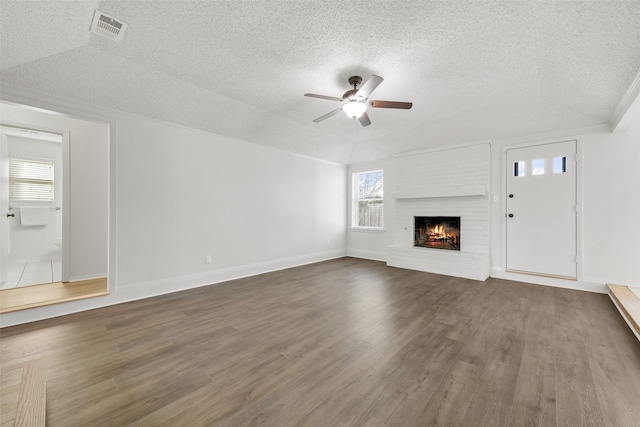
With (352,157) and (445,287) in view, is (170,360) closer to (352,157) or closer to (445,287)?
(445,287)

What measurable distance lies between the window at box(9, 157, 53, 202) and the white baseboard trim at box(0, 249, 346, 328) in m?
3.94

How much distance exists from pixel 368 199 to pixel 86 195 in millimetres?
5923

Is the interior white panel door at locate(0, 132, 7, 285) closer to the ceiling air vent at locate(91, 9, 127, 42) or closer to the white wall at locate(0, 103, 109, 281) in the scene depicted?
the white wall at locate(0, 103, 109, 281)

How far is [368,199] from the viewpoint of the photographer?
681 centimetres

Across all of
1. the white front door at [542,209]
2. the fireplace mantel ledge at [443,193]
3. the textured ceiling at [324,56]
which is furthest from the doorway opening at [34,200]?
the white front door at [542,209]

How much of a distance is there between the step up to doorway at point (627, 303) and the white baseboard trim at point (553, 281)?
186 mm

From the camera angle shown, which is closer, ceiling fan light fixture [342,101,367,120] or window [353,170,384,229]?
ceiling fan light fixture [342,101,367,120]

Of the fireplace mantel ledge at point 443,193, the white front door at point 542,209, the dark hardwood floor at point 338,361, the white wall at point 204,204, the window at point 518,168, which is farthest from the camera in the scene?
the fireplace mantel ledge at point 443,193

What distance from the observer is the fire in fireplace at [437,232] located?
206 inches

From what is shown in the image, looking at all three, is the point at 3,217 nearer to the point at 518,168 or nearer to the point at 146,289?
the point at 146,289

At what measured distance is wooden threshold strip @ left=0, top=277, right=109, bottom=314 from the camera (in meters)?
2.77

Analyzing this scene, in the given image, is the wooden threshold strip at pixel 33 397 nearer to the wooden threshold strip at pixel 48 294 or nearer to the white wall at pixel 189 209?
the wooden threshold strip at pixel 48 294

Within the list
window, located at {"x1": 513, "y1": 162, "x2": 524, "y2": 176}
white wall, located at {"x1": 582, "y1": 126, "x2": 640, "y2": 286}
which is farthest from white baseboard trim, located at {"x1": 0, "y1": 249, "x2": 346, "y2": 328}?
white wall, located at {"x1": 582, "y1": 126, "x2": 640, "y2": 286}

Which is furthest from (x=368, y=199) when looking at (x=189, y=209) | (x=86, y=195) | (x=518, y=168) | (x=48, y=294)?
(x=48, y=294)
